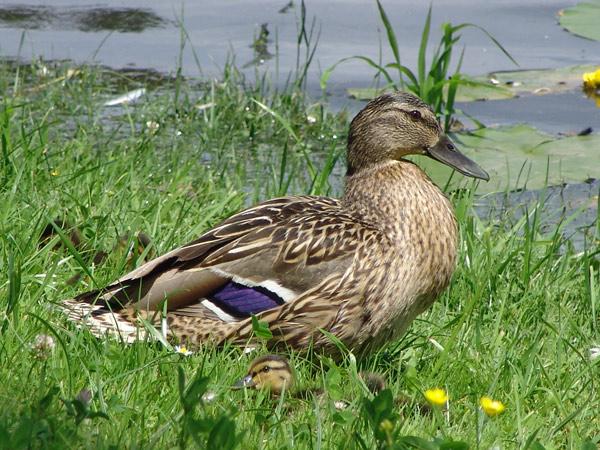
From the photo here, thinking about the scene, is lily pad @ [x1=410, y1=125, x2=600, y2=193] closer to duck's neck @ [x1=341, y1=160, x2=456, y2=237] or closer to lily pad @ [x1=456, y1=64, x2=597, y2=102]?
lily pad @ [x1=456, y1=64, x2=597, y2=102]

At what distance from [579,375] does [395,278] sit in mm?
769

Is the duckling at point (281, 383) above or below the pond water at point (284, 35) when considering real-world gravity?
below

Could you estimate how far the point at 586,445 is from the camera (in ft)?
8.60

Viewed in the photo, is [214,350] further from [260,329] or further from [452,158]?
[452,158]

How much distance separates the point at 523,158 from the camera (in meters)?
5.80

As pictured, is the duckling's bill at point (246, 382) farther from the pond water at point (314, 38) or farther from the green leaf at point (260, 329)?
the pond water at point (314, 38)

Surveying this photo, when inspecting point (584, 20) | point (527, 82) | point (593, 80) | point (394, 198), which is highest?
point (584, 20)

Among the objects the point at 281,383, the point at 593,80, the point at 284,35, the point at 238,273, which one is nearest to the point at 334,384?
the point at 281,383

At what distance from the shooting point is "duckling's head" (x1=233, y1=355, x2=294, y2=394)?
304 cm

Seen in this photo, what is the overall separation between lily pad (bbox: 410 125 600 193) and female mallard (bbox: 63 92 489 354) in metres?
1.61

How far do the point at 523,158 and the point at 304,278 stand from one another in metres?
2.59

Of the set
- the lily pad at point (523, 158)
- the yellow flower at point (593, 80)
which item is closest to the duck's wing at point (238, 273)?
the lily pad at point (523, 158)

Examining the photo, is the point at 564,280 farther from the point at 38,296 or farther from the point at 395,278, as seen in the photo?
the point at 38,296

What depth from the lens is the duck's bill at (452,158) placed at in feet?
13.7
